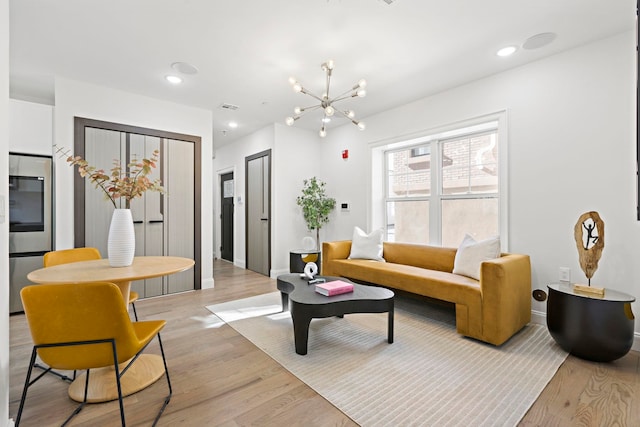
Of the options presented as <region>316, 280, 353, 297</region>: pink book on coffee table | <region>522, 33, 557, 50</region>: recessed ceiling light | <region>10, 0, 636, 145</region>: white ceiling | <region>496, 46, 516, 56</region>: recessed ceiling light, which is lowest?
<region>316, 280, 353, 297</region>: pink book on coffee table

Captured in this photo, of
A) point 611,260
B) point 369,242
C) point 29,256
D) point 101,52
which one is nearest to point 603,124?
point 611,260

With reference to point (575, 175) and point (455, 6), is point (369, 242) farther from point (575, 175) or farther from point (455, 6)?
point (455, 6)

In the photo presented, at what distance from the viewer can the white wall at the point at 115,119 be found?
134 inches

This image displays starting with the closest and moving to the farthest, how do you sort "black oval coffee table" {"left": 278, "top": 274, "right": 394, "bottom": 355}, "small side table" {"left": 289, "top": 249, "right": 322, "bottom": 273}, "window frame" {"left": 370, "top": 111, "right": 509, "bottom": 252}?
"black oval coffee table" {"left": 278, "top": 274, "right": 394, "bottom": 355}, "window frame" {"left": 370, "top": 111, "right": 509, "bottom": 252}, "small side table" {"left": 289, "top": 249, "right": 322, "bottom": 273}

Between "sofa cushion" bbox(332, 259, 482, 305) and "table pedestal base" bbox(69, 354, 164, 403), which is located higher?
"sofa cushion" bbox(332, 259, 482, 305)

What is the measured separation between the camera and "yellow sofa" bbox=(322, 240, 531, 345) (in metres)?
2.50

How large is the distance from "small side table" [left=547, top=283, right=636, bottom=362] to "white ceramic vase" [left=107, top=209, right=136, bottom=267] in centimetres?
337

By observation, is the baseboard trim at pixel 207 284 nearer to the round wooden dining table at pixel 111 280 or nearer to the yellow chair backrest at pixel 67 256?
the yellow chair backrest at pixel 67 256

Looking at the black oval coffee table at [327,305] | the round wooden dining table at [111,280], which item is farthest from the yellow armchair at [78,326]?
the black oval coffee table at [327,305]

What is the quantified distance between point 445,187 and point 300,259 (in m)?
2.33

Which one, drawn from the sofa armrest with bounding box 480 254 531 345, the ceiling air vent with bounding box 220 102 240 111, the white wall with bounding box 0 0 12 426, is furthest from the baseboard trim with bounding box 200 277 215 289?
the sofa armrest with bounding box 480 254 531 345

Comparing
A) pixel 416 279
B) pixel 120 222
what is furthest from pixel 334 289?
pixel 120 222

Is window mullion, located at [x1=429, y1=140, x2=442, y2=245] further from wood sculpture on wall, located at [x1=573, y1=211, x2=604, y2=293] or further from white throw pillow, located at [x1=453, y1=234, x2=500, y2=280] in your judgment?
wood sculpture on wall, located at [x1=573, y1=211, x2=604, y2=293]

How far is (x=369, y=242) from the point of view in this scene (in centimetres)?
418
